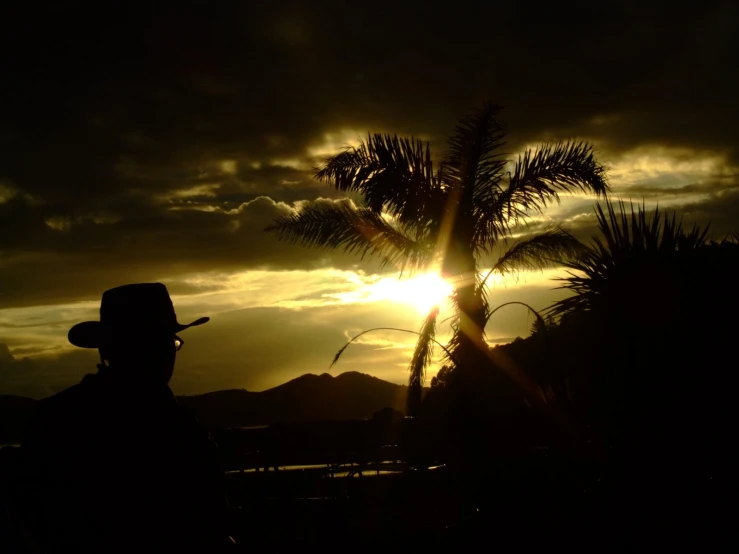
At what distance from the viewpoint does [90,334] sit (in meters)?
2.21

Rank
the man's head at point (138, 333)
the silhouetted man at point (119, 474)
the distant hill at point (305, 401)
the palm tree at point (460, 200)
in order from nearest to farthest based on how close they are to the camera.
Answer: the silhouetted man at point (119, 474), the man's head at point (138, 333), the palm tree at point (460, 200), the distant hill at point (305, 401)

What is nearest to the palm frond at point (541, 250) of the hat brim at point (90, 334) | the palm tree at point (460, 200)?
the palm tree at point (460, 200)

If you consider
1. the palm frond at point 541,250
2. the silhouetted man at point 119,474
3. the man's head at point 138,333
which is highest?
the palm frond at point 541,250

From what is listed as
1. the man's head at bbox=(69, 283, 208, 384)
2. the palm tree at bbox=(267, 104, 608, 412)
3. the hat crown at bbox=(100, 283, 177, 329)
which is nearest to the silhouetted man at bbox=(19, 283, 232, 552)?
the man's head at bbox=(69, 283, 208, 384)

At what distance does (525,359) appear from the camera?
19.0 m

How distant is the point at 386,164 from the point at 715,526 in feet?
25.6

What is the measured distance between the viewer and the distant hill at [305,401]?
2631 centimetres

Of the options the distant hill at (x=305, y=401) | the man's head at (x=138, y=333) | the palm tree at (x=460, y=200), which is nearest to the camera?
the man's head at (x=138, y=333)

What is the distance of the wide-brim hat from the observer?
2133 millimetres

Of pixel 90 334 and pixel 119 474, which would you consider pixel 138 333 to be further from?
pixel 119 474

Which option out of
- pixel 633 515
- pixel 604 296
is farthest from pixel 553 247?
pixel 633 515

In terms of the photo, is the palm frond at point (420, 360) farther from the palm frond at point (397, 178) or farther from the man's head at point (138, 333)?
the man's head at point (138, 333)

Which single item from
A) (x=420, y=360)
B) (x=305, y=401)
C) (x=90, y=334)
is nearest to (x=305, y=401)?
(x=305, y=401)

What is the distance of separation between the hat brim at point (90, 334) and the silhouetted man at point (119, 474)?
0.11 m
